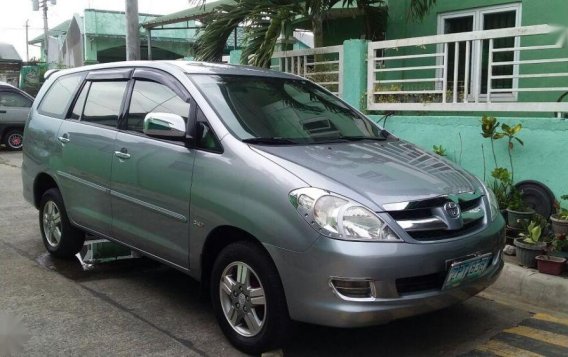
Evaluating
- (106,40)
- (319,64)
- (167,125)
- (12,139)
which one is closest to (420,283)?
(167,125)

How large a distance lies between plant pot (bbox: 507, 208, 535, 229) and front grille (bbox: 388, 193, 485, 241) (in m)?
2.00

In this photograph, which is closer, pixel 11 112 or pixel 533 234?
pixel 533 234

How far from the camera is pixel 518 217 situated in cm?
518

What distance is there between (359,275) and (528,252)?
243 cm

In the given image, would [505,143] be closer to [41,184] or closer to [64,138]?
[64,138]

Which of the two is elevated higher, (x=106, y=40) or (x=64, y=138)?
(x=106, y=40)

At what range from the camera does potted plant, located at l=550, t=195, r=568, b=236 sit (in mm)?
4824

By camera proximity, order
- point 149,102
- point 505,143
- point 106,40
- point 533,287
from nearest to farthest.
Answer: point 149,102 → point 533,287 → point 505,143 → point 106,40

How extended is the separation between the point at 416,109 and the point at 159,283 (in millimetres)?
3680

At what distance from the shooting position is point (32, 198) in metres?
5.60

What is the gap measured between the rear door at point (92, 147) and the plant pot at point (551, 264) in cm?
344

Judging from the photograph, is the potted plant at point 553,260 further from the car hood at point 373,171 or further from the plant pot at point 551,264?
the car hood at point 373,171

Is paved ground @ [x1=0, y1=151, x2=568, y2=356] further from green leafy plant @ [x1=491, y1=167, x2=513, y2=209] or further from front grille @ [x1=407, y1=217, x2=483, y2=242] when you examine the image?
green leafy plant @ [x1=491, y1=167, x2=513, y2=209]

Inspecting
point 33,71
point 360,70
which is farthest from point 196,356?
point 33,71
